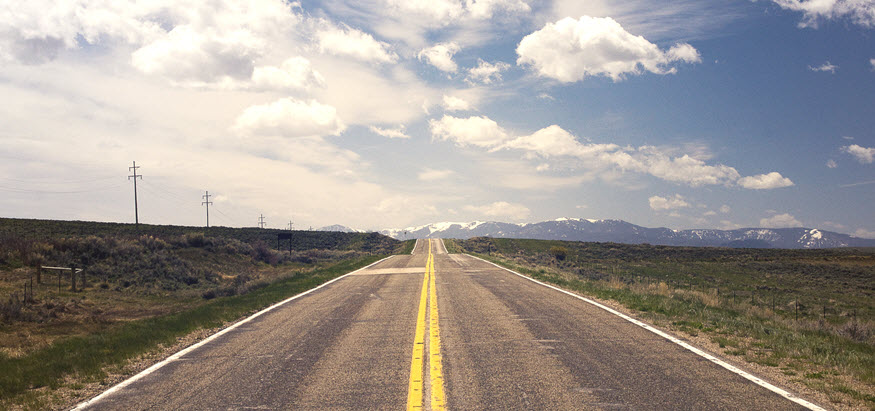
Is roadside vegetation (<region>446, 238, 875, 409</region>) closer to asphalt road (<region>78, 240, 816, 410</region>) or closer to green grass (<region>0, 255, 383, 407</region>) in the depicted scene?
asphalt road (<region>78, 240, 816, 410</region>)

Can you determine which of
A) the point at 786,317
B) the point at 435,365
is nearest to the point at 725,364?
the point at 435,365

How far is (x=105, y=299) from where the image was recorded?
19750mm

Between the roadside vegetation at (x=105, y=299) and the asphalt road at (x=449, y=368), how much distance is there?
149cm

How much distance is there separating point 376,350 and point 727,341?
243 inches

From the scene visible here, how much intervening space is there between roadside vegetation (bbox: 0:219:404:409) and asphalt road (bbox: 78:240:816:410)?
4.90ft

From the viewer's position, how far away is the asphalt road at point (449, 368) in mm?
5406

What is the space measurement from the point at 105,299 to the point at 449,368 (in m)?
19.0

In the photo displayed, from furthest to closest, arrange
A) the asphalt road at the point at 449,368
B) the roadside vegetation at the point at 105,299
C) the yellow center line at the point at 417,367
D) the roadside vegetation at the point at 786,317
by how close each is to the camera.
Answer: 1. the roadside vegetation at the point at 105,299
2. the roadside vegetation at the point at 786,317
3. the asphalt road at the point at 449,368
4. the yellow center line at the point at 417,367

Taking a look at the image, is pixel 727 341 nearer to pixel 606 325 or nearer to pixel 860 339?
pixel 606 325

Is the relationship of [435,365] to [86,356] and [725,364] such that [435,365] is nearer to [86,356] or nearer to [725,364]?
[725,364]

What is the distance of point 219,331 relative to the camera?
1034cm

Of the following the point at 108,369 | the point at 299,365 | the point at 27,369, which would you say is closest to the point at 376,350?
the point at 299,365

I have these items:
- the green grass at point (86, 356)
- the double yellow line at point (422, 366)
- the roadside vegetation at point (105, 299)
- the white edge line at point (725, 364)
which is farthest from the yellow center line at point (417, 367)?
the green grass at point (86, 356)

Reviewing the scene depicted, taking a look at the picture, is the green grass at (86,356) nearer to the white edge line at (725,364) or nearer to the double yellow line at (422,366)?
the double yellow line at (422,366)
